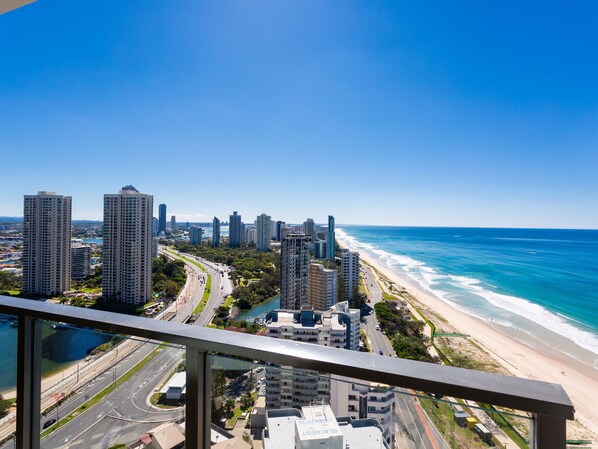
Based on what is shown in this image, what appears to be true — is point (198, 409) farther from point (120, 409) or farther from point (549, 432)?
point (549, 432)

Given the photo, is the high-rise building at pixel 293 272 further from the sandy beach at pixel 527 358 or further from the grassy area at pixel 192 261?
the sandy beach at pixel 527 358

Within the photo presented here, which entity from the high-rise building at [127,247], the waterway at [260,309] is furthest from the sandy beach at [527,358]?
the high-rise building at [127,247]

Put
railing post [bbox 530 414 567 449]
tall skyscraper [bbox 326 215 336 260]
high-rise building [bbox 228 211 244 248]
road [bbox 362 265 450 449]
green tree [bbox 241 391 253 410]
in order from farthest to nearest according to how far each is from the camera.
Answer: high-rise building [bbox 228 211 244 248]
tall skyscraper [bbox 326 215 336 260]
green tree [bbox 241 391 253 410]
road [bbox 362 265 450 449]
railing post [bbox 530 414 567 449]

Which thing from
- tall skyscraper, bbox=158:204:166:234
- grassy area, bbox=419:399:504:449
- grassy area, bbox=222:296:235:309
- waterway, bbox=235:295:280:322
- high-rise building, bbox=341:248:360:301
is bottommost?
waterway, bbox=235:295:280:322

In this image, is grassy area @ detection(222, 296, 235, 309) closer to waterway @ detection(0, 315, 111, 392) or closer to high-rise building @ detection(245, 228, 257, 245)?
high-rise building @ detection(245, 228, 257, 245)

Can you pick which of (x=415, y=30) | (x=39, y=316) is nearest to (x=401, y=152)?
(x=415, y=30)

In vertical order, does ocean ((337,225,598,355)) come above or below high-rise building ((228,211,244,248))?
below

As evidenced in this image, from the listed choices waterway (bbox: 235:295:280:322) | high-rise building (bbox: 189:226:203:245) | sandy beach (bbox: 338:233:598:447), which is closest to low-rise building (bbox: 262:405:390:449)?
sandy beach (bbox: 338:233:598:447)

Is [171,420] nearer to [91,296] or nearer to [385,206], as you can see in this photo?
[91,296]
